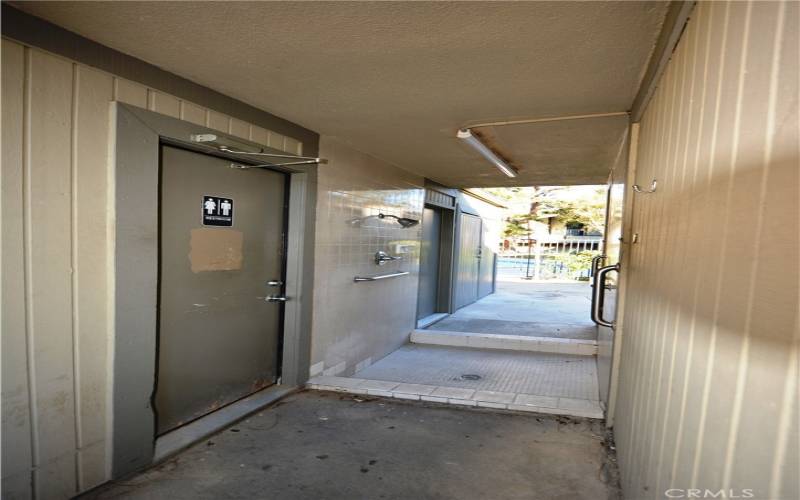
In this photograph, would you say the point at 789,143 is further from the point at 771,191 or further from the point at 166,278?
the point at 166,278

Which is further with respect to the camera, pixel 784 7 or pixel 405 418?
pixel 405 418

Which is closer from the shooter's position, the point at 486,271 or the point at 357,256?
the point at 357,256

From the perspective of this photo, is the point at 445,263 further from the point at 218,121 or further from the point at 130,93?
the point at 130,93

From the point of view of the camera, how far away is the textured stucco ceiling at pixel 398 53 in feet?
6.14

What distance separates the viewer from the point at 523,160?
5035 millimetres

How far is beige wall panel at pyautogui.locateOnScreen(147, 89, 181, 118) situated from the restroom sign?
1.93ft

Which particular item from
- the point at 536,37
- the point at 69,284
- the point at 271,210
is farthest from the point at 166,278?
the point at 536,37

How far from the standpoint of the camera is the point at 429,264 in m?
7.84

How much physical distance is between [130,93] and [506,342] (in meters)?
5.14

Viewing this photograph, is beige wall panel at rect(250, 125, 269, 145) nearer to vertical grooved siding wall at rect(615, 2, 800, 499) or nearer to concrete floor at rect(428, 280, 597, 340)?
vertical grooved siding wall at rect(615, 2, 800, 499)

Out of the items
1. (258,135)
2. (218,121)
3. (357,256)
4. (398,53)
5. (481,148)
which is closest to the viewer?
(398,53)

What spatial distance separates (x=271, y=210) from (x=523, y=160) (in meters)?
2.81

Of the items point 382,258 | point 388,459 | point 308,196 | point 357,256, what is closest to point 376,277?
point 382,258

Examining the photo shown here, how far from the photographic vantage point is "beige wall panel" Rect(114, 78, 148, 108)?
2.36 metres
